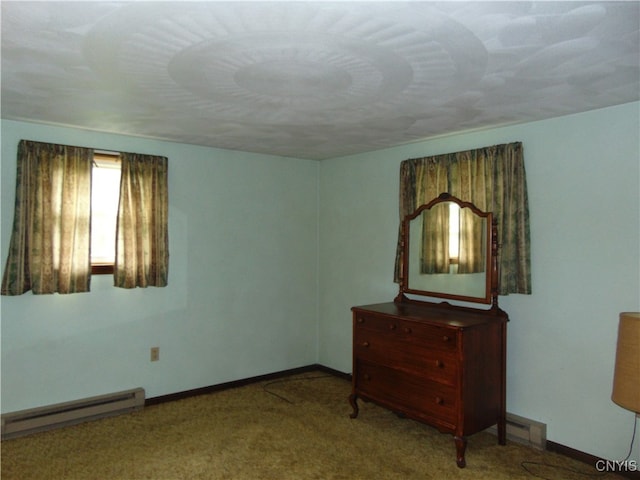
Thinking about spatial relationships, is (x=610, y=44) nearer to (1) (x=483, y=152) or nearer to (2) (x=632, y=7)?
(2) (x=632, y=7)

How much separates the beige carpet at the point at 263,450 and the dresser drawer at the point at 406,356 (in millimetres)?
498

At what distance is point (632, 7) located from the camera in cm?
155

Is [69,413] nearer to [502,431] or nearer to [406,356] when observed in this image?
[406,356]

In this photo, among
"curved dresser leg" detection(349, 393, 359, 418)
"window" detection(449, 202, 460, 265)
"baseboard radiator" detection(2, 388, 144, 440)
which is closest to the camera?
"baseboard radiator" detection(2, 388, 144, 440)

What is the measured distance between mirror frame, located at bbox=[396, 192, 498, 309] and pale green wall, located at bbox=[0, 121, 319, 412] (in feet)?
4.19

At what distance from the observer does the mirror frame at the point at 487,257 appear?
10.6 feet

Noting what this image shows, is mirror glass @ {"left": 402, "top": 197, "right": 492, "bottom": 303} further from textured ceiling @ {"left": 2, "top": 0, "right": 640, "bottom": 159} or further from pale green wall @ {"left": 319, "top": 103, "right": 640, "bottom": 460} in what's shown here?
textured ceiling @ {"left": 2, "top": 0, "right": 640, "bottom": 159}

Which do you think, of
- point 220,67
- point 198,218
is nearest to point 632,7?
point 220,67

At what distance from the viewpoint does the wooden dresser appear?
9.45 ft

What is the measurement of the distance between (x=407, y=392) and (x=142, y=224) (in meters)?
2.39

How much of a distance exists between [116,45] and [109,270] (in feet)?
7.08

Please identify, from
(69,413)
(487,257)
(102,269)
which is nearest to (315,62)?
(487,257)

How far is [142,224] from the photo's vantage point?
12.1 ft

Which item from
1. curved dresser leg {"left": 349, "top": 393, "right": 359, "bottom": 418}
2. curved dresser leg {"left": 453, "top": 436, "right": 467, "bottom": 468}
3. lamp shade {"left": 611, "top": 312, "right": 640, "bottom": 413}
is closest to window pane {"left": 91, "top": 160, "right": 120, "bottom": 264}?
curved dresser leg {"left": 349, "top": 393, "right": 359, "bottom": 418}
